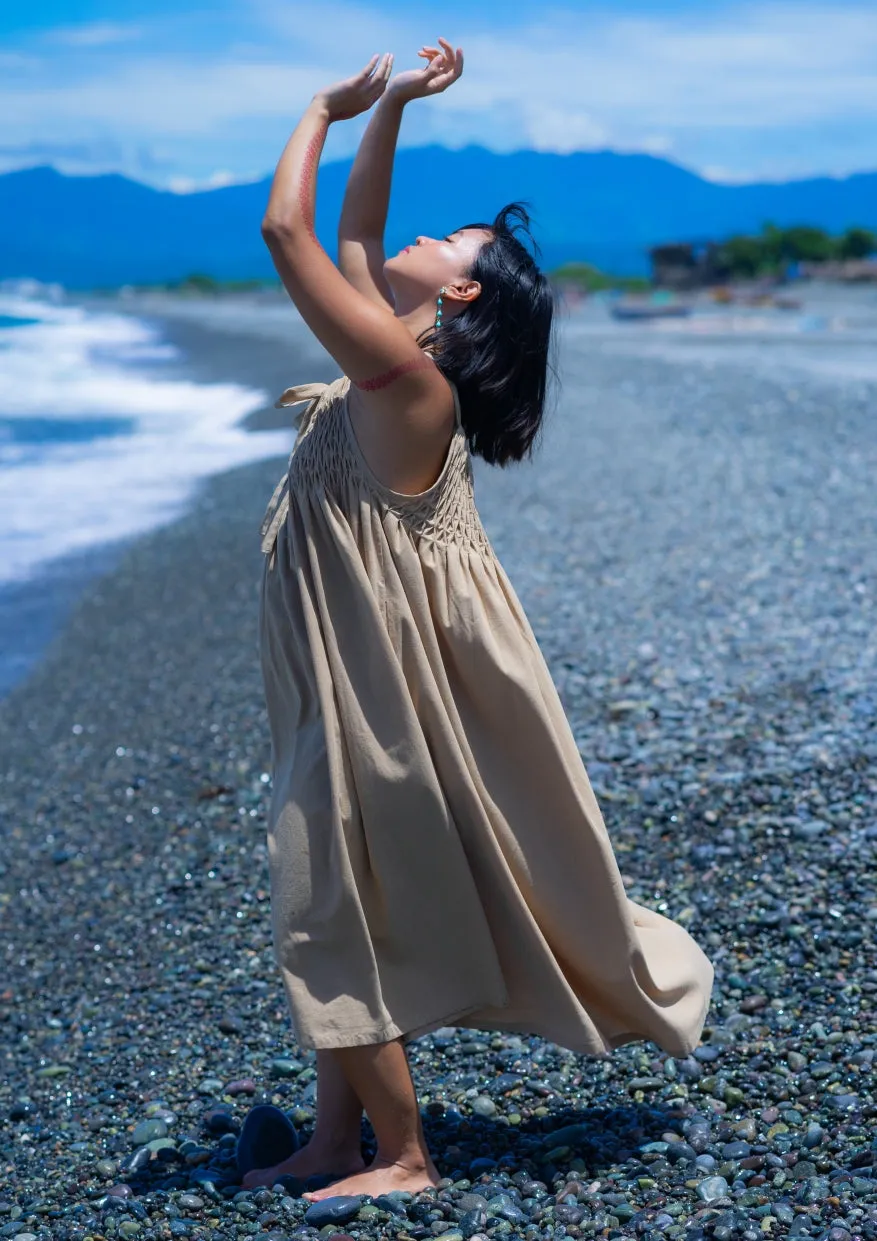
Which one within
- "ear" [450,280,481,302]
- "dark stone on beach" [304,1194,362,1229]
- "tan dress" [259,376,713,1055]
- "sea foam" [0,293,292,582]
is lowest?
"dark stone on beach" [304,1194,362,1229]

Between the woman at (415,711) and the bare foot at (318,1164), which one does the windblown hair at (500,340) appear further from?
the bare foot at (318,1164)

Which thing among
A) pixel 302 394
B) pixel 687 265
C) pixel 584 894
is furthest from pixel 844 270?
pixel 584 894

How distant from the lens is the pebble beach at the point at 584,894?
124 inches

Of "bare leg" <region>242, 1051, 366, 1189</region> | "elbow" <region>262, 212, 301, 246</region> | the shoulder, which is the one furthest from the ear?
"bare leg" <region>242, 1051, 366, 1189</region>

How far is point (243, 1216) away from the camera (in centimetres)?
308

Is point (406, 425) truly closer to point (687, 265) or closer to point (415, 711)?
point (415, 711)

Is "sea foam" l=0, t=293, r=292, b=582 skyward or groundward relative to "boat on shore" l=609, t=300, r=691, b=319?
groundward

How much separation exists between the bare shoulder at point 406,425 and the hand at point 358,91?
551 millimetres

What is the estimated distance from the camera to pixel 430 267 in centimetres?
286

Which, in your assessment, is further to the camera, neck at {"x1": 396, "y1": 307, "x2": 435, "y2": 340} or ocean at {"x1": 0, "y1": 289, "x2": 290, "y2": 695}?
ocean at {"x1": 0, "y1": 289, "x2": 290, "y2": 695}

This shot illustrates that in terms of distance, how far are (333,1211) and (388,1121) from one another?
0.21m

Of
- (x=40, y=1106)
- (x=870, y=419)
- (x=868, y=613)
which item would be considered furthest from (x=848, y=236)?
(x=40, y=1106)

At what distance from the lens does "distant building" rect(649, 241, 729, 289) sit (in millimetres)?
81812

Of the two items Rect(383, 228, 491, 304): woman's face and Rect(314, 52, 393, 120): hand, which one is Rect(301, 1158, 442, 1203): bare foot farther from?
Rect(314, 52, 393, 120): hand
